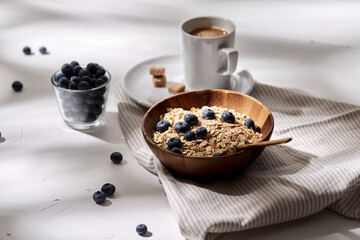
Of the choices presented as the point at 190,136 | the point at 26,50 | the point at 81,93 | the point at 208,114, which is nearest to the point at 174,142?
the point at 190,136

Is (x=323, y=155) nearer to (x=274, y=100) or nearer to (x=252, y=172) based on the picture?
(x=252, y=172)

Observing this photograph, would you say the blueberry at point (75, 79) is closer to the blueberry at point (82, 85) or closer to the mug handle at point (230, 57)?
the blueberry at point (82, 85)

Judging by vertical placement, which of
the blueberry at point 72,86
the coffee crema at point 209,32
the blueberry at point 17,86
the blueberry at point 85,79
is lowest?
the blueberry at point 17,86

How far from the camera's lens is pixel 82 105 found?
151 centimetres

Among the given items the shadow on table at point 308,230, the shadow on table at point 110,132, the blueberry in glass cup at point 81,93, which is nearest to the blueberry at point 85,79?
the blueberry in glass cup at point 81,93

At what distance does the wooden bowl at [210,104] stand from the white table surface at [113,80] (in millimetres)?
A: 118

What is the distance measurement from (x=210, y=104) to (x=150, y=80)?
32 cm

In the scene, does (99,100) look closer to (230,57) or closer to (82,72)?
(82,72)

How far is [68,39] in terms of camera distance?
212 cm

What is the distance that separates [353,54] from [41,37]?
3.90 feet

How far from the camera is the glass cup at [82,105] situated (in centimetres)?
150

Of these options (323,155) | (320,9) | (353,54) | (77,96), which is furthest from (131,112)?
(320,9)

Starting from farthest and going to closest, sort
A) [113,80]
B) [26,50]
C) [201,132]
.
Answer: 1. [26,50]
2. [113,80]
3. [201,132]

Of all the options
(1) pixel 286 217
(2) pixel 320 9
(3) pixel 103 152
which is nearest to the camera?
(1) pixel 286 217
